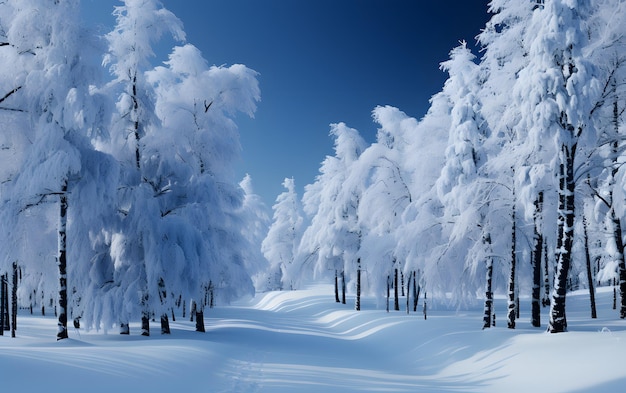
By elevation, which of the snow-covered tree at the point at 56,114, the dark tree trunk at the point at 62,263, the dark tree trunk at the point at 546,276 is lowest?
the dark tree trunk at the point at 546,276

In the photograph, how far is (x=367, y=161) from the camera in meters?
24.8

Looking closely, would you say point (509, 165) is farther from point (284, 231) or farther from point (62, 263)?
point (284, 231)

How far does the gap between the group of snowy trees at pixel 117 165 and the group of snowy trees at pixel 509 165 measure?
9.10 m

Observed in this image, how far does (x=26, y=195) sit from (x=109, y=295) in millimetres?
4097

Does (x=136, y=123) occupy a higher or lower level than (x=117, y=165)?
higher

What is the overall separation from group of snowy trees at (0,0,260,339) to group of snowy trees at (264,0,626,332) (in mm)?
9103

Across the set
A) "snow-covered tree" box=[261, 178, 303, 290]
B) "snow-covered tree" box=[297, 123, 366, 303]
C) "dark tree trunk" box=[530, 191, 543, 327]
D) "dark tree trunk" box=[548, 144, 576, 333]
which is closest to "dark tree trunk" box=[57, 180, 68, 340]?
"dark tree trunk" box=[548, 144, 576, 333]

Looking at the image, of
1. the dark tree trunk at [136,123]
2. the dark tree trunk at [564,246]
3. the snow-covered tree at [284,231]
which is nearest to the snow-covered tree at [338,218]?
the dark tree trunk at [136,123]

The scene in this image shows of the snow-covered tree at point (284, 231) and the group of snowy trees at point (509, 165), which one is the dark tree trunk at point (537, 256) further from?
the snow-covered tree at point (284, 231)

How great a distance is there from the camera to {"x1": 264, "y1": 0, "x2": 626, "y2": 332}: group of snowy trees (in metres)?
11.4

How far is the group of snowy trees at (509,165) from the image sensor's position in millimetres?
11375

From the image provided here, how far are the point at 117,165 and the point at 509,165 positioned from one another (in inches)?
501

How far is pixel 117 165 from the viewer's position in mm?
12812

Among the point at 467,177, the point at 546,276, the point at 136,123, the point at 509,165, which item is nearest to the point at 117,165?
the point at 136,123
